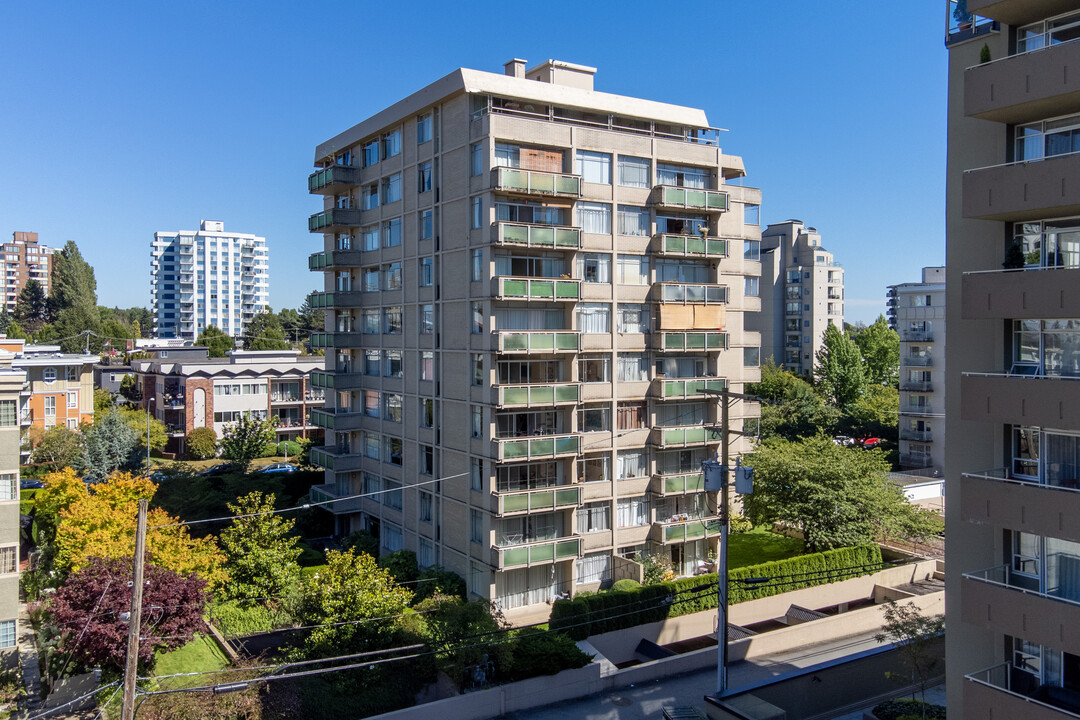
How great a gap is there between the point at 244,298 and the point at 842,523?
522ft

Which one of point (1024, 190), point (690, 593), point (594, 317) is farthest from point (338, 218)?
point (1024, 190)

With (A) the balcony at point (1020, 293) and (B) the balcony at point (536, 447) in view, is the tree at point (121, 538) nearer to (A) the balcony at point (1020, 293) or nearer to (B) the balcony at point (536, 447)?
(B) the balcony at point (536, 447)

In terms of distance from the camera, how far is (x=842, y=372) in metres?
88.9

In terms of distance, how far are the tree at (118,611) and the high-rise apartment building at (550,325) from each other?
12.4m

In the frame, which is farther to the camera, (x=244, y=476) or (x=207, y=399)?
(x=207, y=399)

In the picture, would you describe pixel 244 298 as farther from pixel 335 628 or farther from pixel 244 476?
pixel 335 628

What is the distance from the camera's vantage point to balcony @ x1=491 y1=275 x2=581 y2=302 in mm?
33469

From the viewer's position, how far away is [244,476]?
52312 millimetres

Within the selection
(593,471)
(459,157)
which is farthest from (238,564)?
(459,157)

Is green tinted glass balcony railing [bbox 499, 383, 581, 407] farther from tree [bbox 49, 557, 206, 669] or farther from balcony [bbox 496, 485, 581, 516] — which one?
tree [bbox 49, 557, 206, 669]

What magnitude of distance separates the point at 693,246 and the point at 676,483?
11.9 meters

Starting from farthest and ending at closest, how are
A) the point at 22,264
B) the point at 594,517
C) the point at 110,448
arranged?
1. the point at 22,264
2. the point at 110,448
3. the point at 594,517

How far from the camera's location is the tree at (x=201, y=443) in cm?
7462

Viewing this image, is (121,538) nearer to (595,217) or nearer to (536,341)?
(536,341)
